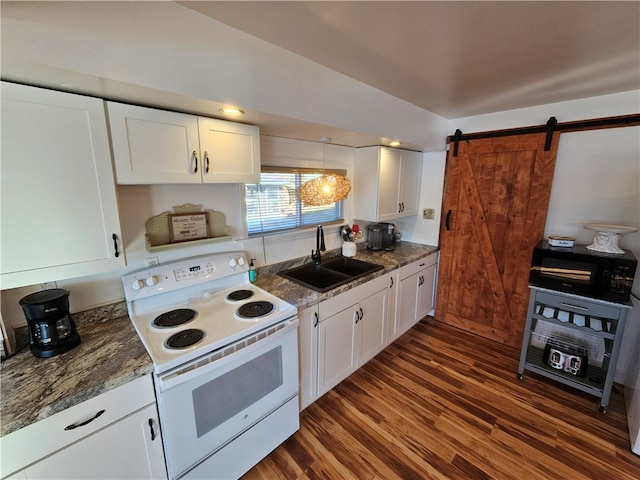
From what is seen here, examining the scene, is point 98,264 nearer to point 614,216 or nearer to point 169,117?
point 169,117

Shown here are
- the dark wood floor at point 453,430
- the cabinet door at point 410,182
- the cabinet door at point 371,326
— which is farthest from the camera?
the cabinet door at point 410,182

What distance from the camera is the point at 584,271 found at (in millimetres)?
2088

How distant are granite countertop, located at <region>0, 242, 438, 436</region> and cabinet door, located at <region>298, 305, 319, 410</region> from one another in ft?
0.44

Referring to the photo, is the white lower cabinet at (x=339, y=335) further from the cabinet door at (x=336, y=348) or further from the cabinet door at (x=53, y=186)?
the cabinet door at (x=53, y=186)

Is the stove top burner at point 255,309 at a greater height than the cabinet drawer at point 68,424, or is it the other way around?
the stove top burner at point 255,309

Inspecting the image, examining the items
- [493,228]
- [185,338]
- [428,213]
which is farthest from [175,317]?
[493,228]

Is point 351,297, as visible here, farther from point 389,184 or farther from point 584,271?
point 584,271

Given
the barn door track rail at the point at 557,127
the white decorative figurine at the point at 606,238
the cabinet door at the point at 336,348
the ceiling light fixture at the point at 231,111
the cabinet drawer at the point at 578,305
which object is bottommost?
the cabinet door at the point at 336,348

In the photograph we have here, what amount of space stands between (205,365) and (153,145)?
108 centimetres

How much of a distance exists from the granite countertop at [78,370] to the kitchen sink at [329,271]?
2.14 ft

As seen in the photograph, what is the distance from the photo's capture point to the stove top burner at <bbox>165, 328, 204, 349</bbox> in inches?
50.4

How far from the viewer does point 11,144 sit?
102 centimetres

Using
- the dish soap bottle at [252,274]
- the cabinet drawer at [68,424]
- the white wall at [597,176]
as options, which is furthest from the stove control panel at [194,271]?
the white wall at [597,176]

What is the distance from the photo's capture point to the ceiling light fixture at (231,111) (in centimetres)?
140
